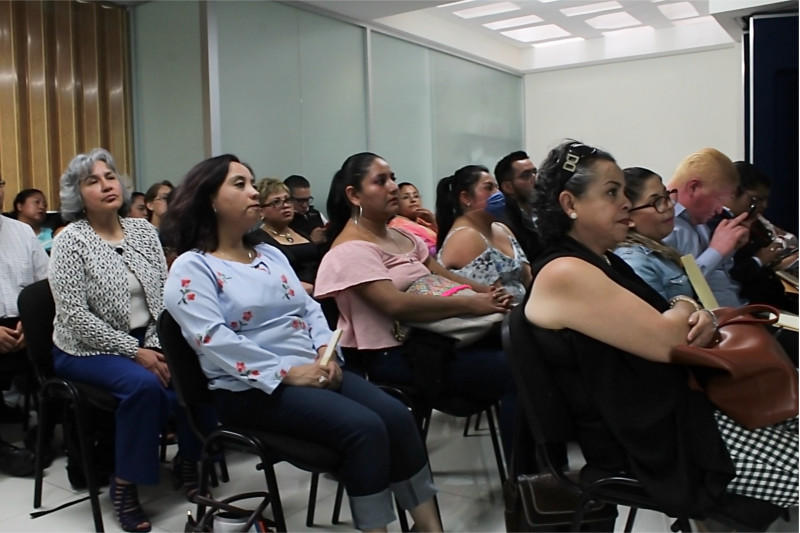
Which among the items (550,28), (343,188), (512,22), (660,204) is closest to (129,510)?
(343,188)

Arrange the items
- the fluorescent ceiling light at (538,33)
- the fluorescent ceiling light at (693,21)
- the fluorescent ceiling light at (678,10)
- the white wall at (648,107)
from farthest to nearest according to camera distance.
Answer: the white wall at (648,107) < the fluorescent ceiling light at (538,33) < the fluorescent ceiling light at (693,21) < the fluorescent ceiling light at (678,10)

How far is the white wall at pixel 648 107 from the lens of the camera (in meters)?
8.46

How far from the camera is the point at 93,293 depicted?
2.37 meters

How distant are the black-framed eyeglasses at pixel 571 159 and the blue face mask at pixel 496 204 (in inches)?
50.9

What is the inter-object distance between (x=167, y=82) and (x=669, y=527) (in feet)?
15.5

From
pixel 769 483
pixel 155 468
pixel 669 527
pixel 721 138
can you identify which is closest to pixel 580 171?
pixel 769 483

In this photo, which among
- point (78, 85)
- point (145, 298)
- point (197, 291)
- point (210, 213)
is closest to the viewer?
point (197, 291)

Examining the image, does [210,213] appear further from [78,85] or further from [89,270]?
[78,85]

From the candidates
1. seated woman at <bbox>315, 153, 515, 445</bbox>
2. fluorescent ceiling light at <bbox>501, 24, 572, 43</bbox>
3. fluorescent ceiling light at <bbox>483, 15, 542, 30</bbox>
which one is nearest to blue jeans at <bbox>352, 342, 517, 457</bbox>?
seated woman at <bbox>315, 153, 515, 445</bbox>

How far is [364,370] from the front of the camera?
2.35 m

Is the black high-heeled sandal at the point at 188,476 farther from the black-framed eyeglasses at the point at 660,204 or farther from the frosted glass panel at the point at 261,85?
the frosted glass panel at the point at 261,85

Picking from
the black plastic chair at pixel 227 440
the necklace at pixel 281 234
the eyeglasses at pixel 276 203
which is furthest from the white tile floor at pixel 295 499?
the eyeglasses at pixel 276 203

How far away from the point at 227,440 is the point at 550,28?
763cm

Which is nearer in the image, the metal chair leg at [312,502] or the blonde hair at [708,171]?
the metal chair leg at [312,502]
